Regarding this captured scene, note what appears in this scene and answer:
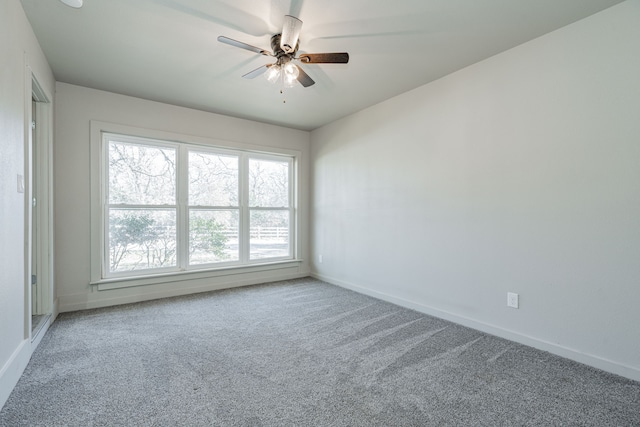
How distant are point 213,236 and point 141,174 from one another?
1236 mm

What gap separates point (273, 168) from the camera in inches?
199

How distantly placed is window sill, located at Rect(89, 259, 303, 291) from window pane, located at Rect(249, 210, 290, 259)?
0.18 m

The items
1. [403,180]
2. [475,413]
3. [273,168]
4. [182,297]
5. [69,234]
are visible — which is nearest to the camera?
[475,413]

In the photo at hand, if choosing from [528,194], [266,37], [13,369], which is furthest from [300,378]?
[266,37]

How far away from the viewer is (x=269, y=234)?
4.97m

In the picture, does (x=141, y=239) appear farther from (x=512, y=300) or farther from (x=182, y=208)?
(x=512, y=300)

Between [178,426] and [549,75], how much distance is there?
11.5 ft

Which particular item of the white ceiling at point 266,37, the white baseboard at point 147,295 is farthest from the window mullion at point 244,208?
the white ceiling at point 266,37

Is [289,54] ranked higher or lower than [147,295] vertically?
higher

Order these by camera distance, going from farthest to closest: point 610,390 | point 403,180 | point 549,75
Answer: point 403,180
point 549,75
point 610,390

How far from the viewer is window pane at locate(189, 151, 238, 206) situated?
4270mm

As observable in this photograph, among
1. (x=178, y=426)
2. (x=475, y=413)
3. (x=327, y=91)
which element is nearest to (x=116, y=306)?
(x=178, y=426)

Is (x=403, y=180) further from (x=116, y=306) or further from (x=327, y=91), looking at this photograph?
(x=116, y=306)

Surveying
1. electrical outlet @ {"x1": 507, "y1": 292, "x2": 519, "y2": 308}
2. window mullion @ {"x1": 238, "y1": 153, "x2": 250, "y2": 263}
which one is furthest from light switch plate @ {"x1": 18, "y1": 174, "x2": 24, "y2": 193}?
electrical outlet @ {"x1": 507, "y1": 292, "x2": 519, "y2": 308}
